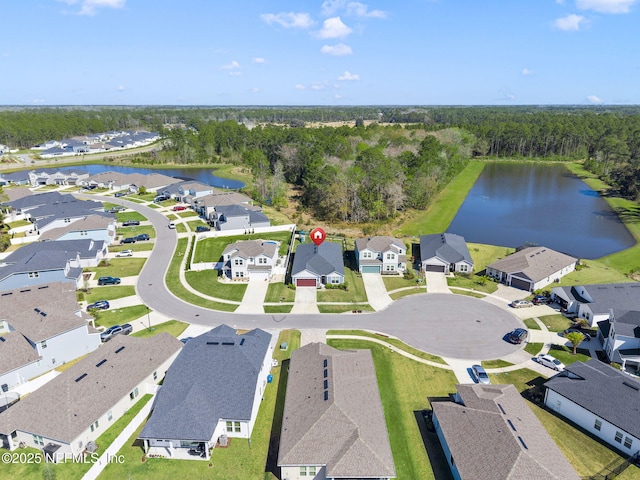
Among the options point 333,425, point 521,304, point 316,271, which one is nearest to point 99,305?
point 316,271

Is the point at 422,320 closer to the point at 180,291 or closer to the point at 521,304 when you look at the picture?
the point at 521,304

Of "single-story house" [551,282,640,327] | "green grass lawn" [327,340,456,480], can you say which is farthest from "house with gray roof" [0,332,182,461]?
"single-story house" [551,282,640,327]

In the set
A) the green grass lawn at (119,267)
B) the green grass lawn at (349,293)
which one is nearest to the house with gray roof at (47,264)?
the green grass lawn at (119,267)

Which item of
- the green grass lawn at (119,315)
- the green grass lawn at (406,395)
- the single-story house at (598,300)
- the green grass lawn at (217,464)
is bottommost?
the green grass lawn at (217,464)

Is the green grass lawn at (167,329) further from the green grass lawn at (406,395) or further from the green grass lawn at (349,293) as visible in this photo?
the green grass lawn at (349,293)

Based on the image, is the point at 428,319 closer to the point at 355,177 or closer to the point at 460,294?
the point at 460,294

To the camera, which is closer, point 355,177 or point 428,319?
point 428,319

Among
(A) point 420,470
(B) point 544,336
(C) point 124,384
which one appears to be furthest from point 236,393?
A: (B) point 544,336
